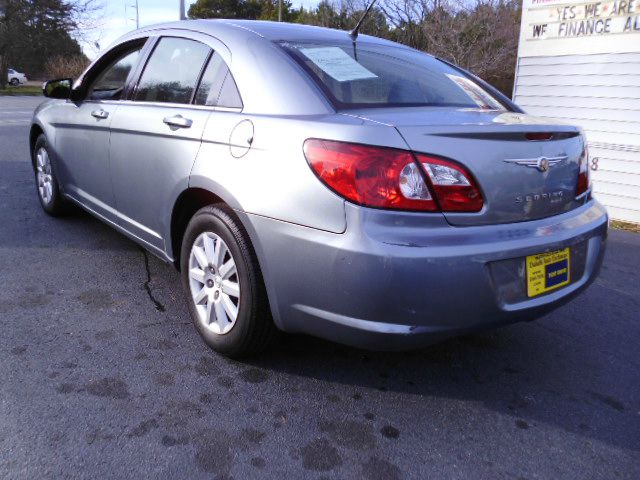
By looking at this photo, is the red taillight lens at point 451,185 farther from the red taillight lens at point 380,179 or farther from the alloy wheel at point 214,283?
the alloy wheel at point 214,283

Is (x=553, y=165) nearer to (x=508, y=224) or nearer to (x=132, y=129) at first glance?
(x=508, y=224)

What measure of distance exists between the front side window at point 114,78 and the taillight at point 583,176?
2.59 m

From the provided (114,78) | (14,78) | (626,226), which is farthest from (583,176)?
(14,78)

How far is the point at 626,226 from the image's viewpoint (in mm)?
6516

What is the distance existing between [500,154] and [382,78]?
30.0 inches

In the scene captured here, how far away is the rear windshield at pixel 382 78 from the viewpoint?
2.57 m

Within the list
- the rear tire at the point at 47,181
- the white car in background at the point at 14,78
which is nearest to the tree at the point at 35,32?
the white car in background at the point at 14,78

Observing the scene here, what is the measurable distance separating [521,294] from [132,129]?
2.22m

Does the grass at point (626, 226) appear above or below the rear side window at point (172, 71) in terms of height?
below

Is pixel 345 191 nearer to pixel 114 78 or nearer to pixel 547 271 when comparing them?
pixel 547 271

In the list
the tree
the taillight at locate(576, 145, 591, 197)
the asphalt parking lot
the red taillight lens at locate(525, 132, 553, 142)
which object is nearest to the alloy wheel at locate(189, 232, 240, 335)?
the asphalt parking lot

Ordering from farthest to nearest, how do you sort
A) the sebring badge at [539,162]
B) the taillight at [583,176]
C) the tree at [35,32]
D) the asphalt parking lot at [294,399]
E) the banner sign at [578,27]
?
1. the tree at [35,32]
2. the banner sign at [578,27]
3. the taillight at [583,176]
4. the sebring badge at [539,162]
5. the asphalt parking lot at [294,399]

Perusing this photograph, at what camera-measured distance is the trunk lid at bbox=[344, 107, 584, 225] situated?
220 centimetres

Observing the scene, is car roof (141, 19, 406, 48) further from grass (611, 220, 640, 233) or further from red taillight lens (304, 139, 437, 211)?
grass (611, 220, 640, 233)
